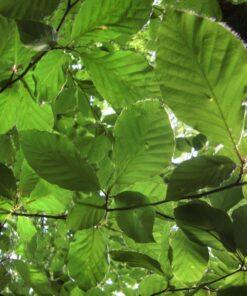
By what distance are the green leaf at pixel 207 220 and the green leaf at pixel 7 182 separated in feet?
1.30

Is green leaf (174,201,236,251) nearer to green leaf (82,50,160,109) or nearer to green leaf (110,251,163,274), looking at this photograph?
green leaf (110,251,163,274)

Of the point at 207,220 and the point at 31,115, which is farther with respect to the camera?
the point at 31,115

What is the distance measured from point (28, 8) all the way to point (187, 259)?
64 cm

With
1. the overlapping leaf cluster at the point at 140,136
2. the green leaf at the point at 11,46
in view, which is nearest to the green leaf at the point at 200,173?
the overlapping leaf cluster at the point at 140,136

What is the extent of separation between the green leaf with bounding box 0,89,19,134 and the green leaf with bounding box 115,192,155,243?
1.45 feet

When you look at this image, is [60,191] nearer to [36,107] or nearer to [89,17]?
[36,107]

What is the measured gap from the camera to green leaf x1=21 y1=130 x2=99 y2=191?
659mm

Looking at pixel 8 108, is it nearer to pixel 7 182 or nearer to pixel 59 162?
pixel 7 182

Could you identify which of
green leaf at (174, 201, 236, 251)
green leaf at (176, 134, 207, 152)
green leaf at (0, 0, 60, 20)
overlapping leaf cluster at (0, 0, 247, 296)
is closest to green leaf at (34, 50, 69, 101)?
overlapping leaf cluster at (0, 0, 247, 296)

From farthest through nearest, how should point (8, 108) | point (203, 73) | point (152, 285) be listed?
point (152, 285) → point (8, 108) → point (203, 73)

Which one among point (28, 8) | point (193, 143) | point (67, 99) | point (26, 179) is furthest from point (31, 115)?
point (193, 143)

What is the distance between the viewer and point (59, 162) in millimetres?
659

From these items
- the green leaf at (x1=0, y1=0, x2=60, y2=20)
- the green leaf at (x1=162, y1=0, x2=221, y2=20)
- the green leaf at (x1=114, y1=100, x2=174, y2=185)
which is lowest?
the green leaf at (x1=114, y1=100, x2=174, y2=185)

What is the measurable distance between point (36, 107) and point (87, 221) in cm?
39
